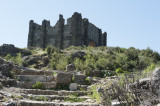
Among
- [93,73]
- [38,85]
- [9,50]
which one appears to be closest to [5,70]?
[38,85]

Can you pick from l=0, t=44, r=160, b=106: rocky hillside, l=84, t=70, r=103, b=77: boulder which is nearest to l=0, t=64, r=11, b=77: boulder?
l=0, t=44, r=160, b=106: rocky hillside

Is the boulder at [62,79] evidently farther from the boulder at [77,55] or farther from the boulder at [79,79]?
the boulder at [77,55]

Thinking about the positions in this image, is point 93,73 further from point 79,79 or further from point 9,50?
point 9,50

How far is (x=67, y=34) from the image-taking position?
35.5m

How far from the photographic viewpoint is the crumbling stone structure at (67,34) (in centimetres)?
3400

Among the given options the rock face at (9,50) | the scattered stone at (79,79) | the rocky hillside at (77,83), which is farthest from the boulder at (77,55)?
the scattered stone at (79,79)

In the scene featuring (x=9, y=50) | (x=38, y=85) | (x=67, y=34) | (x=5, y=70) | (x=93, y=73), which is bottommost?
(x=38, y=85)

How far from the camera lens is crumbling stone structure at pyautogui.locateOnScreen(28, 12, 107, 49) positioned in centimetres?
3400

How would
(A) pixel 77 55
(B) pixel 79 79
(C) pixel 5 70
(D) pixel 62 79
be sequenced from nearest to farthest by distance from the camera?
(D) pixel 62 79 → (C) pixel 5 70 → (B) pixel 79 79 → (A) pixel 77 55

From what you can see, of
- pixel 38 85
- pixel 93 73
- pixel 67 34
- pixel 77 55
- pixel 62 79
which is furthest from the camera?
pixel 67 34

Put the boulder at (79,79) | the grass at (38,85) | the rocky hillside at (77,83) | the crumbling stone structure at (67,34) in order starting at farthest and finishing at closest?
1. the crumbling stone structure at (67,34)
2. the boulder at (79,79)
3. the grass at (38,85)
4. the rocky hillside at (77,83)

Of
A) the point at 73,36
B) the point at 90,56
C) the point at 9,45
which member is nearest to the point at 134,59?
the point at 90,56

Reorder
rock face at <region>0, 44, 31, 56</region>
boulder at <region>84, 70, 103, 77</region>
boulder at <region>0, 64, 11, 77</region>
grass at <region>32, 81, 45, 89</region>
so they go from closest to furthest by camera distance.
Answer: grass at <region>32, 81, 45, 89</region>
boulder at <region>0, 64, 11, 77</region>
boulder at <region>84, 70, 103, 77</region>
rock face at <region>0, 44, 31, 56</region>

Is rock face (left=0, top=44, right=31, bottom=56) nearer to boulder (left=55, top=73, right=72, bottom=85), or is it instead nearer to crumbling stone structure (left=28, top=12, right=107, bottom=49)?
crumbling stone structure (left=28, top=12, right=107, bottom=49)
